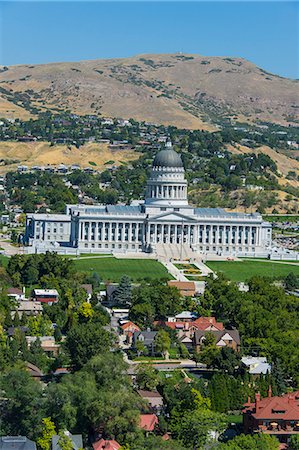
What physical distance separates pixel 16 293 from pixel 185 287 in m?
12.4

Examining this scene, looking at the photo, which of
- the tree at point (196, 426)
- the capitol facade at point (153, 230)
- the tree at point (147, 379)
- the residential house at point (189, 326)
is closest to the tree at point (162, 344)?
the residential house at point (189, 326)

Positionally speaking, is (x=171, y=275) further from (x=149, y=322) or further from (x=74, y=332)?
(x=74, y=332)

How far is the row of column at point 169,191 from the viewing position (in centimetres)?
11612

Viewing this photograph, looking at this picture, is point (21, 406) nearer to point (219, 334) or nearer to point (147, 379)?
point (147, 379)

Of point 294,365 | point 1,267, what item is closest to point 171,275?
point 1,267

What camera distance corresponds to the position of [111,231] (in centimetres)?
10956

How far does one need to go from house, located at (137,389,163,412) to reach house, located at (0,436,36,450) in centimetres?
834

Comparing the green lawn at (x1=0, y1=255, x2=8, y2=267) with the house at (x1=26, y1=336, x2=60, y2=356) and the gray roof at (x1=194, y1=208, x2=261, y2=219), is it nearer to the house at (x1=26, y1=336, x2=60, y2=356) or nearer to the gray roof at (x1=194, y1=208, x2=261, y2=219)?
the house at (x1=26, y1=336, x2=60, y2=356)

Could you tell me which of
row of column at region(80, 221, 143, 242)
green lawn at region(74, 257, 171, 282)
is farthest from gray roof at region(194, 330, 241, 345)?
row of column at region(80, 221, 143, 242)

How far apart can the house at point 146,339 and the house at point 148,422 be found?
1467 cm

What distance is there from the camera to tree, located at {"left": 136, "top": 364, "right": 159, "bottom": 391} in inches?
1877

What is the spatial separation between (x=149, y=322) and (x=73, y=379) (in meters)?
19.9

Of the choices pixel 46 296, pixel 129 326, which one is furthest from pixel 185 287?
pixel 129 326

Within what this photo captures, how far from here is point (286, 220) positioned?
13650cm
